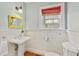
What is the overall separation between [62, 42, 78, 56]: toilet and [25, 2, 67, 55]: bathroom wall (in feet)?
0.16

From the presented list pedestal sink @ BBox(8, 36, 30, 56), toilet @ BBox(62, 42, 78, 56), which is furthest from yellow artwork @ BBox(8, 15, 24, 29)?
toilet @ BBox(62, 42, 78, 56)

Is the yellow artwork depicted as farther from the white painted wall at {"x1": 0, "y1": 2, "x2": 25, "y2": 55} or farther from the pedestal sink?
the pedestal sink

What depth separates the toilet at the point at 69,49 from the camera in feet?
3.29

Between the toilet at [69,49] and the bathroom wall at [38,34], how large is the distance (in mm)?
48

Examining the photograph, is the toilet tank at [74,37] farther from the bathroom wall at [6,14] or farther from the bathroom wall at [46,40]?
the bathroom wall at [6,14]

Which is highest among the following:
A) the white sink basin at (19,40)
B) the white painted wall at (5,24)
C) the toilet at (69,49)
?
the white painted wall at (5,24)

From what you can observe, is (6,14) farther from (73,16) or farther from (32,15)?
(73,16)

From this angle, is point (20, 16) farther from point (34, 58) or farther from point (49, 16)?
point (34, 58)

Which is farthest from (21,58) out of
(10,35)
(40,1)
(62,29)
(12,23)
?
(40,1)

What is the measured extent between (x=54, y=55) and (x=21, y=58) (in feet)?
1.11

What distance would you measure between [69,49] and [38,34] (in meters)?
0.35

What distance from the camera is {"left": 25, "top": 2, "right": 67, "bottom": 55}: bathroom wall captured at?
3.49 feet

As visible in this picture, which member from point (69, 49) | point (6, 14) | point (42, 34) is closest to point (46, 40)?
point (42, 34)

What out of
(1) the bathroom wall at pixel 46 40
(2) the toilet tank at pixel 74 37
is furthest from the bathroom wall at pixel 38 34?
(2) the toilet tank at pixel 74 37
